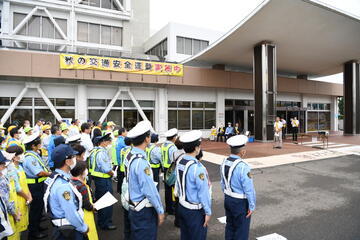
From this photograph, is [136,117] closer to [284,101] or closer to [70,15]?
[70,15]

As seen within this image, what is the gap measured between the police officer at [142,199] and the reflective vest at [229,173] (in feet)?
3.62

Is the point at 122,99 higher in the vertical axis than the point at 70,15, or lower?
lower

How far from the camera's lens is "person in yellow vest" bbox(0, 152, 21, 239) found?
2.60 meters

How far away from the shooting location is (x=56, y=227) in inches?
93.6

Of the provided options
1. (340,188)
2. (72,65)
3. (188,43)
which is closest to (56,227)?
(340,188)

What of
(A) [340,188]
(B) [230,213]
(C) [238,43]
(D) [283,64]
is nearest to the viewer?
(B) [230,213]

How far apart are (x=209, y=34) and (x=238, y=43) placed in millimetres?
6721

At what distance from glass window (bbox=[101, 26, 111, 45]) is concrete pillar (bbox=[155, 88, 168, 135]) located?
328 inches

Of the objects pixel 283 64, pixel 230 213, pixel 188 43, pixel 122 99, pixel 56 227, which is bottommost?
pixel 230 213

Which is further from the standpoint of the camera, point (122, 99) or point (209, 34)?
point (209, 34)

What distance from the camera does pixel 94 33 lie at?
2052cm

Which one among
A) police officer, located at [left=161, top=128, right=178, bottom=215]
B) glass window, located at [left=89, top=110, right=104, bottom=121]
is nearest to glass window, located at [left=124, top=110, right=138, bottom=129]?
glass window, located at [left=89, top=110, right=104, bottom=121]

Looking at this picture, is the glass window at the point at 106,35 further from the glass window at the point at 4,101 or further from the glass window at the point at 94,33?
the glass window at the point at 4,101

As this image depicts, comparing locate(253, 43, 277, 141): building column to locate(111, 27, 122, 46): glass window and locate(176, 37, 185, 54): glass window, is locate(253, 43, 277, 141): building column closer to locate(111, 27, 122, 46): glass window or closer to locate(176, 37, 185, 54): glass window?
locate(176, 37, 185, 54): glass window
